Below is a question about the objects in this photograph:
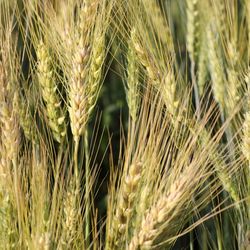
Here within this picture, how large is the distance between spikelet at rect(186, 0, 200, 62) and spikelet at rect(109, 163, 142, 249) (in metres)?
0.70

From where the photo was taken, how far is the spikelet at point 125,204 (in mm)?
1188

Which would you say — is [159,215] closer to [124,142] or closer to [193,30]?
[124,142]

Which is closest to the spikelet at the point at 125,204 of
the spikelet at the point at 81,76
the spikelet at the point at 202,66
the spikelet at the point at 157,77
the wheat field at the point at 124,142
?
the wheat field at the point at 124,142

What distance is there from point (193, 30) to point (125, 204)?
2.58 ft

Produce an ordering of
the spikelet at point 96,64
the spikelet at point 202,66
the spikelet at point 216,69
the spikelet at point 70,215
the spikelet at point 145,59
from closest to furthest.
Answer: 1. the spikelet at point 70,215
2. the spikelet at point 96,64
3. the spikelet at point 145,59
4. the spikelet at point 216,69
5. the spikelet at point 202,66

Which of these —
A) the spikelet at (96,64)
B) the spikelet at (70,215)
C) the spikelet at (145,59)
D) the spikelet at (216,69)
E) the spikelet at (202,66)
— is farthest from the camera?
the spikelet at (202,66)

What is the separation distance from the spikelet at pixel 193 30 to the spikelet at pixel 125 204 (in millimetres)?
699

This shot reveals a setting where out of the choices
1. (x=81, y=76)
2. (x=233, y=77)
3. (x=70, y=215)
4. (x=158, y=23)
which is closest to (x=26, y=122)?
(x=81, y=76)

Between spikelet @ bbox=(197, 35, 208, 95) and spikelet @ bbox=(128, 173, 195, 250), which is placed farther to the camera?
spikelet @ bbox=(197, 35, 208, 95)

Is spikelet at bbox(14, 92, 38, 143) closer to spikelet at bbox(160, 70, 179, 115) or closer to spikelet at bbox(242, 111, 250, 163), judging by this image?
spikelet at bbox(160, 70, 179, 115)

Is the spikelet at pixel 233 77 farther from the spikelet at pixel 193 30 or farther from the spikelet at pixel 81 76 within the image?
the spikelet at pixel 81 76

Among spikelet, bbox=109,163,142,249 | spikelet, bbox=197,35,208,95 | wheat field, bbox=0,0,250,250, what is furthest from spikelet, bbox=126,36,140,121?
spikelet, bbox=109,163,142,249

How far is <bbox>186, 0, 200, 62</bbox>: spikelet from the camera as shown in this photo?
1.82 m

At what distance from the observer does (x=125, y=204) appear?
1.21 meters
